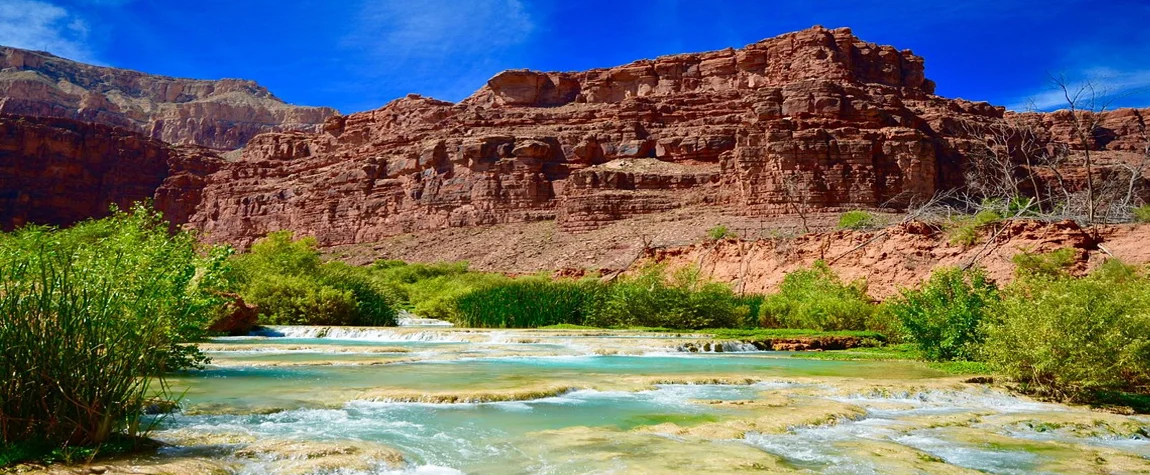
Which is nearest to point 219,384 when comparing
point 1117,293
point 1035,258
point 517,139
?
point 1117,293

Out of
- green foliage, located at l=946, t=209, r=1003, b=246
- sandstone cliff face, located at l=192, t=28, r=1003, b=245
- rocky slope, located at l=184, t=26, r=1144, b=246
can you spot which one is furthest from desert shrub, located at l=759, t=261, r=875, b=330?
rocky slope, located at l=184, t=26, r=1144, b=246

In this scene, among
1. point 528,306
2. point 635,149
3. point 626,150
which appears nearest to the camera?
point 528,306

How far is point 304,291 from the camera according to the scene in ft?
78.8

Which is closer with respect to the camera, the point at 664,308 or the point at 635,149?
the point at 664,308

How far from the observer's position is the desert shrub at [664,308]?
76.2ft

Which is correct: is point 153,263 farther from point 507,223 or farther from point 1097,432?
point 507,223

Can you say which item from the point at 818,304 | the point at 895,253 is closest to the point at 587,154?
the point at 895,253

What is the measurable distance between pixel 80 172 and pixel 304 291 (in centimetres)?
10148

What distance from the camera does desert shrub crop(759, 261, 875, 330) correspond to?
2034 cm

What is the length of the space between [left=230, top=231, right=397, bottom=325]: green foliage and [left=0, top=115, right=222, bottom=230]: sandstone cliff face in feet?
297

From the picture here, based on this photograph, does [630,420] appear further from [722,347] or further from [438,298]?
[438,298]

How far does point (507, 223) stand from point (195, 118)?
5119 inches

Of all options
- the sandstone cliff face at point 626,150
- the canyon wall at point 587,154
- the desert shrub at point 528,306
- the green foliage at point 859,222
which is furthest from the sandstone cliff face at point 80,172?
the desert shrub at point 528,306

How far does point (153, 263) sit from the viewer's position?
7203mm
